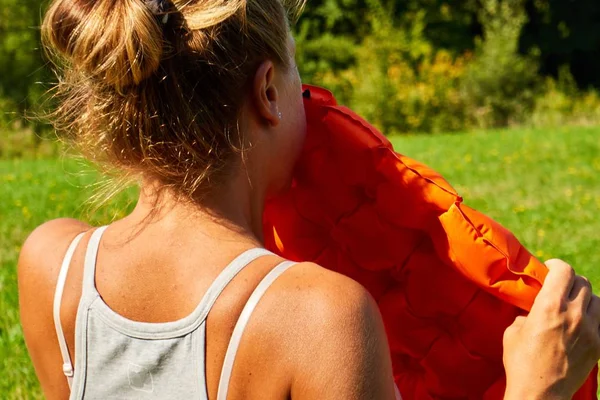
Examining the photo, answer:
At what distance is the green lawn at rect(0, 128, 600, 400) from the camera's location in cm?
448

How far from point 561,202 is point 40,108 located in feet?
21.5

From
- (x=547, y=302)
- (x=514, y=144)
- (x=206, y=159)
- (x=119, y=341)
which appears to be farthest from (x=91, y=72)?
(x=514, y=144)

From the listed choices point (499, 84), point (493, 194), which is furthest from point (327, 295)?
point (499, 84)

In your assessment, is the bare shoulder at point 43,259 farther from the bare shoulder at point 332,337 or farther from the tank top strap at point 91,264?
the bare shoulder at point 332,337

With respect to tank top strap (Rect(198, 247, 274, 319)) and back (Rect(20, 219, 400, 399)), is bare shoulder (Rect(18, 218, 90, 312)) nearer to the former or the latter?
back (Rect(20, 219, 400, 399))

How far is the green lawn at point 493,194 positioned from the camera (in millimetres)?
4480

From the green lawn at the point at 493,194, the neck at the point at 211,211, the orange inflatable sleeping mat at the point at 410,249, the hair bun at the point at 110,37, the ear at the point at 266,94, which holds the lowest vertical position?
the green lawn at the point at 493,194

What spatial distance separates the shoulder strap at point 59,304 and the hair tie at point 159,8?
1.61ft

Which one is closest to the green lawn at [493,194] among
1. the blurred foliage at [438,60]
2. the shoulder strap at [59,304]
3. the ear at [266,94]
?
the shoulder strap at [59,304]

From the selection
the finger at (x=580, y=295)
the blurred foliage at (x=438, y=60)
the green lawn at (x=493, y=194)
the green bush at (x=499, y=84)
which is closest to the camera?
the finger at (x=580, y=295)

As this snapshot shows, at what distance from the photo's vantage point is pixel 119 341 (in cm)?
156

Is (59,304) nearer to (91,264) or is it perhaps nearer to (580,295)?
(91,264)

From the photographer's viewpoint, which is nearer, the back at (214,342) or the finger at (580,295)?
the back at (214,342)

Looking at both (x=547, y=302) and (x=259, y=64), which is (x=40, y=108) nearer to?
(x=259, y=64)
